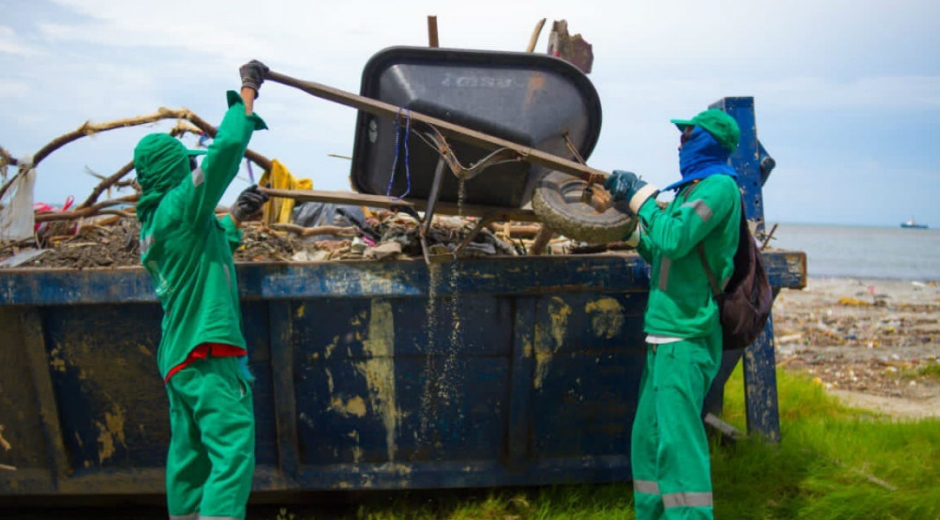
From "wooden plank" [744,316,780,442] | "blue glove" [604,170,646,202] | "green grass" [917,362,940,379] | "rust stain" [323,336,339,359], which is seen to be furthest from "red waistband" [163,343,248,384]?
"green grass" [917,362,940,379]

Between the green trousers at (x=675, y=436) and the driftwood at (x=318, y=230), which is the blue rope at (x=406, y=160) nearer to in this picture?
the driftwood at (x=318, y=230)

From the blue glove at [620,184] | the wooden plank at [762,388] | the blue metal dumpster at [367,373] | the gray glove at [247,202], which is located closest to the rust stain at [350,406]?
the blue metal dumpster at [367,373]

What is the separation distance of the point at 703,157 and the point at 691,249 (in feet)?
1.08

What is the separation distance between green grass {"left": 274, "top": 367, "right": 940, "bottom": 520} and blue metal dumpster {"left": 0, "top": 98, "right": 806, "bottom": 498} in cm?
12

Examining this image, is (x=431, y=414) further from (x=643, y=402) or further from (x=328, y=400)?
(x=643, y=402)

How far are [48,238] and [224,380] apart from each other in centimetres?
138

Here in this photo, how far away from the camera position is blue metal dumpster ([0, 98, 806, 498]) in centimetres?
257

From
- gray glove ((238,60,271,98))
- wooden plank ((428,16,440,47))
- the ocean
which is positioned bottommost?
the ocean

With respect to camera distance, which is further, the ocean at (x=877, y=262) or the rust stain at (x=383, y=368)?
the ocean at (x=877, y=262)

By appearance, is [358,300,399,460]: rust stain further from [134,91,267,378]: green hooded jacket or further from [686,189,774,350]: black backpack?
[686,189,774,350]: black backpack

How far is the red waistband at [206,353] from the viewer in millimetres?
2195

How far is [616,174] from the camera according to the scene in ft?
7.96

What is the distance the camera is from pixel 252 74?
2414 millimetres

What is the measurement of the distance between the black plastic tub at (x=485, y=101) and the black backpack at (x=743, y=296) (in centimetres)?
65
